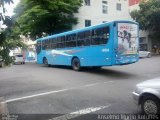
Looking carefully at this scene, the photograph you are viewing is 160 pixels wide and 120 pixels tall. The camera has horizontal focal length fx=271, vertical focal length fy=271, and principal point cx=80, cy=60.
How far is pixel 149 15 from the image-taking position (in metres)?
36.7

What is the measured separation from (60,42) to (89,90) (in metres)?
10.2

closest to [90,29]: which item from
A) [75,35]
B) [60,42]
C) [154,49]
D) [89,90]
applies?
[75,35]

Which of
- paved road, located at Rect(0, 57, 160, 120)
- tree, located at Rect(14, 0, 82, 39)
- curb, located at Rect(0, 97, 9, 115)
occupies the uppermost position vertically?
tree, located at Rect(14, 0, 82, 39)

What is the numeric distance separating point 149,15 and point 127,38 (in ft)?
74.8

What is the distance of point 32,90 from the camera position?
11.8 m

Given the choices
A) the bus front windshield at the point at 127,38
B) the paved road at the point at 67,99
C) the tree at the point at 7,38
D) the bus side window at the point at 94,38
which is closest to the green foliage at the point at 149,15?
the bus front windshield at the point at 127,38

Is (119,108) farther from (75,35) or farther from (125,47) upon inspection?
(75,35)

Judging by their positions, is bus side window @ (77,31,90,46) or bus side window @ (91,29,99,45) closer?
bus side window @ (91,29,99,45)

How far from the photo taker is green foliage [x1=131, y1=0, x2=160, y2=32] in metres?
36.6

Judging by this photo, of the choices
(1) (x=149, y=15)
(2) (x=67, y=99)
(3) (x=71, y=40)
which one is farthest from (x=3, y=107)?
(1) (x=149, y=15)

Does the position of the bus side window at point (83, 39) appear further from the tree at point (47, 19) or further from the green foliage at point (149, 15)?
the green foliage at point (149, 15)

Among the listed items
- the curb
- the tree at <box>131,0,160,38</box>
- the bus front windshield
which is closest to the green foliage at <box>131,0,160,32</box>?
the tree at <box>131,0,160,38</box>

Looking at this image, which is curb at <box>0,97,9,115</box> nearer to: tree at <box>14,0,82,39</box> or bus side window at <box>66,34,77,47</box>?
bus side window at <box>66,34,77,47</box>

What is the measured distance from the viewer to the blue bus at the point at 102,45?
14.9 metres
